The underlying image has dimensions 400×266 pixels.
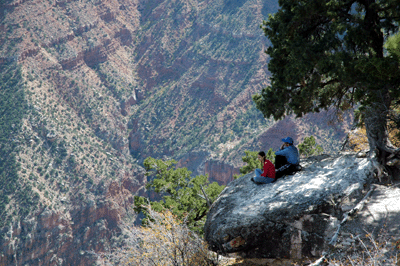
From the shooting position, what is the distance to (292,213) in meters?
8.46

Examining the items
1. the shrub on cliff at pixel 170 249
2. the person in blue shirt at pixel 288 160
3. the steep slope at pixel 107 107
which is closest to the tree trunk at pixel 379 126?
the person in blue shirt at pixel 288 160

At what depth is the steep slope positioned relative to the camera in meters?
64.9

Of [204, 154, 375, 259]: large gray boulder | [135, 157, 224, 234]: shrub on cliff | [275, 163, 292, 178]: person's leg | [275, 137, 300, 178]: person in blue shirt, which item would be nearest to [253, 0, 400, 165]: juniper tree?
[204, 154, 375, 259]: large gray boulder

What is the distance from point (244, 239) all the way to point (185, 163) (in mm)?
73927

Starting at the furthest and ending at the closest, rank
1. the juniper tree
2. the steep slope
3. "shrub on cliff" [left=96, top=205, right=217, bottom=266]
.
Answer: the steep slope, "shrub on cliff" [left=96, top=205, right=217, bottom=266], the juniper tree

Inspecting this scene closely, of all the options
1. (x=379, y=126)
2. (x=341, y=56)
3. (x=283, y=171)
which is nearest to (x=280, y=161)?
(x=283, y=171)

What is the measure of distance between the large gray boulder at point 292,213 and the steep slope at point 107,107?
48.3 metres

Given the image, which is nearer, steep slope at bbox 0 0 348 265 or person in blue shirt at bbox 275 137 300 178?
person in blue shirt at bbox 275 137 300 178

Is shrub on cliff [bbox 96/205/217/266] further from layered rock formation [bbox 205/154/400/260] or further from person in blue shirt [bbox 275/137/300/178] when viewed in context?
person in blue shirt [bbox 275/137/300/178]

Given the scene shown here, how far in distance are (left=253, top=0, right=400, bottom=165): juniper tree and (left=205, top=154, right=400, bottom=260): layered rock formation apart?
1513 millimetres

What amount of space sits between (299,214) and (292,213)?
178 mm

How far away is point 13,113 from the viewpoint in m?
68.7

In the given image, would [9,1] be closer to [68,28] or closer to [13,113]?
[68,28]

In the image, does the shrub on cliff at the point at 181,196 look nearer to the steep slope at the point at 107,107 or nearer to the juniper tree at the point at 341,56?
the juniper tree at the point at 341,56
